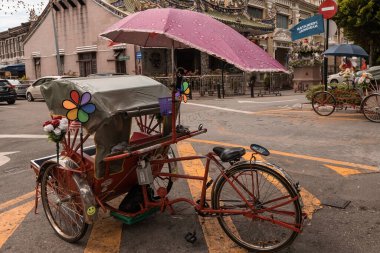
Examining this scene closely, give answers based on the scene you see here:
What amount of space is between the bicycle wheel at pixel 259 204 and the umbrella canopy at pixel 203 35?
937 millimetres

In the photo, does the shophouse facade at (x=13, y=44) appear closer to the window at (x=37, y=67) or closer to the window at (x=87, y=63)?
the window at (x=37, y=67)

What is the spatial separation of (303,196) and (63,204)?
284 cm

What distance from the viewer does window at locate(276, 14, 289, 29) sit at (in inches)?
1533

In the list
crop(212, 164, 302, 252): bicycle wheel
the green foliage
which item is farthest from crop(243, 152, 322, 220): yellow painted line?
the green foliage

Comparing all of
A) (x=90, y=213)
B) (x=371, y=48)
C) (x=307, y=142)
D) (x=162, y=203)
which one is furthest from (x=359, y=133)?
(x=371, y=48)

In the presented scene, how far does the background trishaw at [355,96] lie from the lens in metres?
9.54

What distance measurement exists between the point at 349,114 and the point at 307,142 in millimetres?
4519

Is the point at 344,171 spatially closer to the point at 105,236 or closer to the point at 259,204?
the point at 259,204

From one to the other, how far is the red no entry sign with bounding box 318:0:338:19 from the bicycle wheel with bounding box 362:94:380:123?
332cm

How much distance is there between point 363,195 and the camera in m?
4.55

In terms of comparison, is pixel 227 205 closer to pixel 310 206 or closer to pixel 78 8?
pixel 310 206

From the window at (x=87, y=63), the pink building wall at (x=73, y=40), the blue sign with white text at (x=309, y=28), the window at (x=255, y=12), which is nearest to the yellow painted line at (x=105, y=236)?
the blue sign with white text at (x=309, y=28)

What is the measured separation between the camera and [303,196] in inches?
180

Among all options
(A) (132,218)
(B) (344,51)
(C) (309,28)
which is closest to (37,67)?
(C) (309,28)
